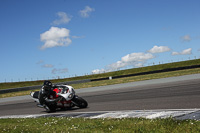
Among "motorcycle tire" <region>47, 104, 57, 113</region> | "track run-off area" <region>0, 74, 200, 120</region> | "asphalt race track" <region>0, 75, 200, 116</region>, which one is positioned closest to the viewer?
"track run-off area" <region>0, 74, 200, 120</region>

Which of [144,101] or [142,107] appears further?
[144,101]

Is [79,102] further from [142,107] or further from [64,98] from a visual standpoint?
[142,107]

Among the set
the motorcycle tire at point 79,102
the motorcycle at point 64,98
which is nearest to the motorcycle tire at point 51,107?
the motorcycle at point 64,98

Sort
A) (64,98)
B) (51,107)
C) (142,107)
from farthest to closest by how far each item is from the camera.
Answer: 1. (51,107)
2. (64,98)
3. (142,107)

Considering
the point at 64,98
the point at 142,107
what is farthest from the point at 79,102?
the point at 142,107

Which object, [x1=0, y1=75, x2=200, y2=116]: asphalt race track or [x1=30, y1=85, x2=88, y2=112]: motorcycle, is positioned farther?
[x1=30, y1=85, x2=88, y2=112]: motorcycle

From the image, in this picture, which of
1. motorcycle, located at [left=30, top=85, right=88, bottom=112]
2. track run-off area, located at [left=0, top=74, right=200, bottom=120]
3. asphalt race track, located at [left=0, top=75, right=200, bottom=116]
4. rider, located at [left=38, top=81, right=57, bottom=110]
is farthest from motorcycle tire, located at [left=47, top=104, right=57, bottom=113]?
asphalt race track, located at [left=0, top=75, right=200, bottom=116]

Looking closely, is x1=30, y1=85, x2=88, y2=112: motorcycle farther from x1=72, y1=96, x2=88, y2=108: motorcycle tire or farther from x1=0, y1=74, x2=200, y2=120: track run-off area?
x1=0, y1=74, x2=200, y2=120: track run-off area

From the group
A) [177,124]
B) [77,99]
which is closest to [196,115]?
[177,124]

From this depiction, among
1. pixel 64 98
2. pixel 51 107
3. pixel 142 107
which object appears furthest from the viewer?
pixel 51 107

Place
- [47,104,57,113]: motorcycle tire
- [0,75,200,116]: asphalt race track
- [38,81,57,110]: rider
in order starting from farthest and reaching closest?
[47,104,57,113]: motorcycle tire, [38,81,57,110]: rider, [0,75,200,116]: asphalt race track

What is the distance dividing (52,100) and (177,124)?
7.23 metres

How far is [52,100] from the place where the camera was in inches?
467

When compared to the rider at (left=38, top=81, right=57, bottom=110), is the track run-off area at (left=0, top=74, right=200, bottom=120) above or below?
below
